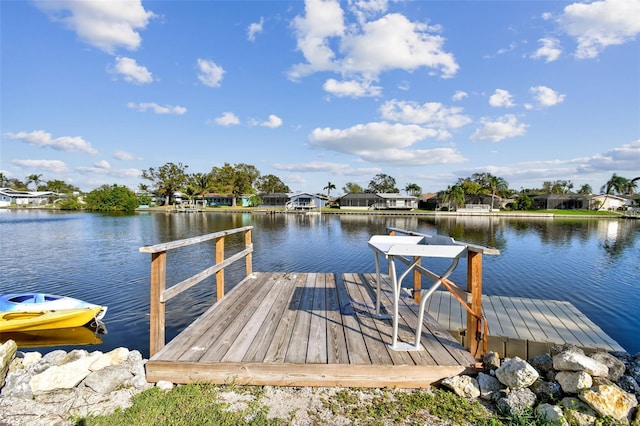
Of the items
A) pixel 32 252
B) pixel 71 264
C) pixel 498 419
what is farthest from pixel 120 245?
pixel 498 419

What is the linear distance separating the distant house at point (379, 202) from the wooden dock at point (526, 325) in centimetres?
5929

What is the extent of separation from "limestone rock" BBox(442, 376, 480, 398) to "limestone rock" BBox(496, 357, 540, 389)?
25 centimetres

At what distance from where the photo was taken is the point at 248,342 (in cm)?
361

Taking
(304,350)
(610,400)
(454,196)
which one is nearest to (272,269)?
(304,350)

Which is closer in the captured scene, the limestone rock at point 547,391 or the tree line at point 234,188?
the limestone rock at point 547,391

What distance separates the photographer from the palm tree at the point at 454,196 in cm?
5912

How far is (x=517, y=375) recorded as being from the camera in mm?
2895

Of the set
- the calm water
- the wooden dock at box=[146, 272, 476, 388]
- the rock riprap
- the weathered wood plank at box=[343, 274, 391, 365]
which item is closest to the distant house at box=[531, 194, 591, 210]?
the calm water

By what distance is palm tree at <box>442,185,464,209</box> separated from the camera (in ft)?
194

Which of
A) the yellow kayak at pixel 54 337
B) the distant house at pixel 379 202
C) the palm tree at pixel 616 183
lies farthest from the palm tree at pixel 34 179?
the palm tree at pixel 616 183

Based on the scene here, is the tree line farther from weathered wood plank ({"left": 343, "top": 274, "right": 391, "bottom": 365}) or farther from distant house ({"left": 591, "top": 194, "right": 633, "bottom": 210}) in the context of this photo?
weathered wood plank ({"left": 343, "top": 274, "right": 391, "bottom": 365})

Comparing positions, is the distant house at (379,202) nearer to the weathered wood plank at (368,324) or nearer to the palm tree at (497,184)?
the palm tree at (497,184)

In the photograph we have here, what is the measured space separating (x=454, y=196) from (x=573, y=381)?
202 feet

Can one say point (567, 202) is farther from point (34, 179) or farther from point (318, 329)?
point (34, 179)
